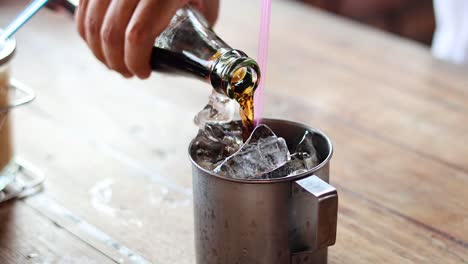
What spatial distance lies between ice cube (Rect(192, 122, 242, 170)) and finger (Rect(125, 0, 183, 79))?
0.17 meters

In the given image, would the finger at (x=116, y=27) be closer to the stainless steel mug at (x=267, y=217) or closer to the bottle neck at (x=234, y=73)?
the bottle neck at (x=234, y=73)

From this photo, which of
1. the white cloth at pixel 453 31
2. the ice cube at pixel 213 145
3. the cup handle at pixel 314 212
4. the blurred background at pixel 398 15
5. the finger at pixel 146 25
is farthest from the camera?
the blurred background at pixel 398 15

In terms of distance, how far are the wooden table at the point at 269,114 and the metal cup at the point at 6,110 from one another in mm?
40

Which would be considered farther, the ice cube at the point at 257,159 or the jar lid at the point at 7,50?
the jar lid at the point at 7,50

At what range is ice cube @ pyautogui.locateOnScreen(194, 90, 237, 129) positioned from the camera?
2.39ft

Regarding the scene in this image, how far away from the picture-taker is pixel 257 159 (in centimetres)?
66

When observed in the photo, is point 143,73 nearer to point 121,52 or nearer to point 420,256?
point 121,52

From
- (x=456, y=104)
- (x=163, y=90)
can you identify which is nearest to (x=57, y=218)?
(x=163, y=90)

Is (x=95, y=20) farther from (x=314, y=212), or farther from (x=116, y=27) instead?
(x=314, y=212)

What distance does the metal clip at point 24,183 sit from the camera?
857 mm

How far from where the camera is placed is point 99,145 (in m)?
0.97

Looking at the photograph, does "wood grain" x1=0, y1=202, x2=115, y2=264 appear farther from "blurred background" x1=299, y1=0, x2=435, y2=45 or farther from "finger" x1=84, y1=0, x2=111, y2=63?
"blurred background" x1=299, y1=0, x2=435, y2=45

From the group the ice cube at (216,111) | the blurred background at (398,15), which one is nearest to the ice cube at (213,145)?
the ice cube at (216,111)

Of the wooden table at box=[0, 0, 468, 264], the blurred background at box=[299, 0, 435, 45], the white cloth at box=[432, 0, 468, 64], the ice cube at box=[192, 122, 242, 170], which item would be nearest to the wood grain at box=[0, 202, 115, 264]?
the wooden table at box=[0, 0, 468, 264]
